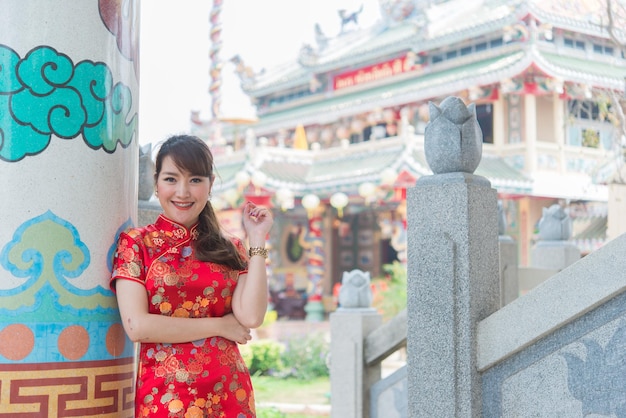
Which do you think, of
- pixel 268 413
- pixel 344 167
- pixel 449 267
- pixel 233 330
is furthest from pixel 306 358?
pixel 233 330

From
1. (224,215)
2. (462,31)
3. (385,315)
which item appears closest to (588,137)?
(462,31)

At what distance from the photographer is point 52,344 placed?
2068mm

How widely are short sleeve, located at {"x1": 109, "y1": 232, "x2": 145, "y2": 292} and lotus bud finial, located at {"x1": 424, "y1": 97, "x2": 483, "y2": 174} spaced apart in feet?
4.70

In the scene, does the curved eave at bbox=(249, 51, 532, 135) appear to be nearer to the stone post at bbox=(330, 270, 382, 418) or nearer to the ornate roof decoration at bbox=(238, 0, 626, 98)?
the ornate roof decoration at bbox=(238, 0, 626, 98)

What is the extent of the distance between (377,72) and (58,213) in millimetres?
18651

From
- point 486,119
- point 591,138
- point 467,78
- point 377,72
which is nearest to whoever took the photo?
point 591,138

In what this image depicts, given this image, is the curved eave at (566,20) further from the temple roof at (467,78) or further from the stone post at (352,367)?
the stone post at (352,367)

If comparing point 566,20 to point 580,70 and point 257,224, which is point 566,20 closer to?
point 580,70

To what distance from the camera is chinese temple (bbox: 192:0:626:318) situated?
52.4 feet

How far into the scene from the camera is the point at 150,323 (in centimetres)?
210

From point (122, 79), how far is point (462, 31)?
15.9 m

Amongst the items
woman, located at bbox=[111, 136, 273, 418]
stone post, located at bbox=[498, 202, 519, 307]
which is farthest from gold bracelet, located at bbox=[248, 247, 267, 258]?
stone post, located at bbox=[498, 202, 519, 307]

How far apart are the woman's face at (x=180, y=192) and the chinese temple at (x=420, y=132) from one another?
1281 cm

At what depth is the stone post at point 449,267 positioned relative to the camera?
10.1 ft
